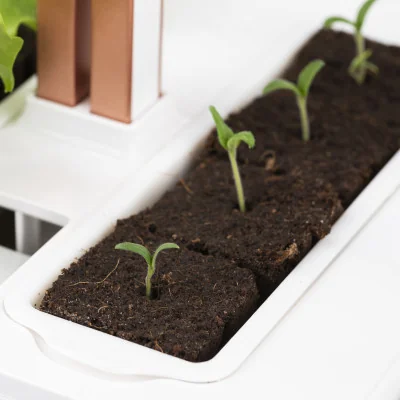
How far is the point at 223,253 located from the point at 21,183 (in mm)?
334

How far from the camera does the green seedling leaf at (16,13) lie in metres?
1.51

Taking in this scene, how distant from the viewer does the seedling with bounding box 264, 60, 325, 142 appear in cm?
147

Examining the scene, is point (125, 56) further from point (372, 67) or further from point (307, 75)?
point (372, 67)

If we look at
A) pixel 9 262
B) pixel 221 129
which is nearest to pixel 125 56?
pixel 221 129

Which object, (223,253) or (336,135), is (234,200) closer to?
(223,253)

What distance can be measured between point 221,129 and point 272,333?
0.30 meters

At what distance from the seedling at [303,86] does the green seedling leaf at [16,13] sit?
38 cm

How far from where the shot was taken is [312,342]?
3.89 ft

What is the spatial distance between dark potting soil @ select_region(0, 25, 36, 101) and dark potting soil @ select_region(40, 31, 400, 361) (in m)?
0.39

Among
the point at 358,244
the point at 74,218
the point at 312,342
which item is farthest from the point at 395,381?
the point at 74,218

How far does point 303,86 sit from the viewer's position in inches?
59.9

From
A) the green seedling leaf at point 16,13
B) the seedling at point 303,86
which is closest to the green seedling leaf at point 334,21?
the seedling at point 303,86

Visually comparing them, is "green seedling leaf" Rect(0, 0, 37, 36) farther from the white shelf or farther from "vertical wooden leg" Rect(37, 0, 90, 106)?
the white shelf

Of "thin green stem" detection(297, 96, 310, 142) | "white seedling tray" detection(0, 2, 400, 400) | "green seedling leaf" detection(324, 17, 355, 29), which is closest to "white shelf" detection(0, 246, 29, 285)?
"white seedling tray" detection(0, 2, 400, 400)
